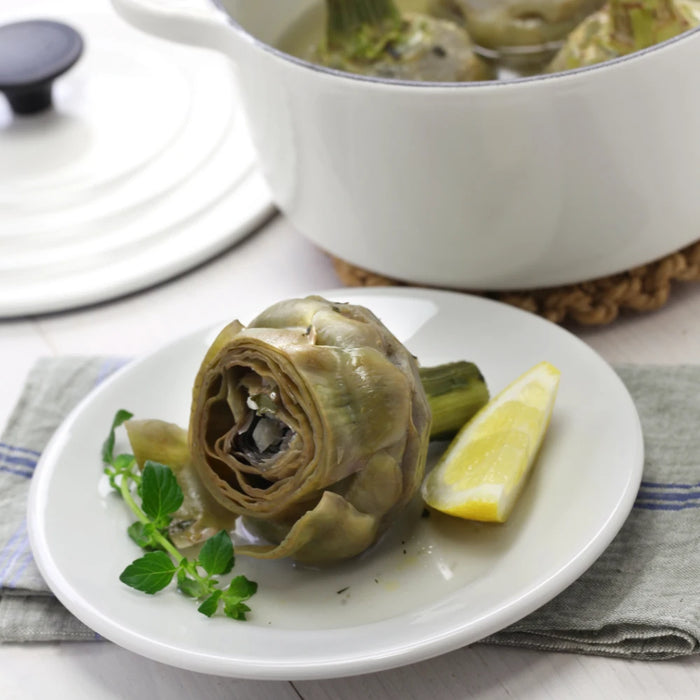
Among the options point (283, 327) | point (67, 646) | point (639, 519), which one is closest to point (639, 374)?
point (639, 519)

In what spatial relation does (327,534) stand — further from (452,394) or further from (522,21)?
(522,21)

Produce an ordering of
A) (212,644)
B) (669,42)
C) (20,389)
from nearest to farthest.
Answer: (212,644) < (669,42) < (20,389)

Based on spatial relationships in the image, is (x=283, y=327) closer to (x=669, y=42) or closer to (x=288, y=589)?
(x=288, y=589)

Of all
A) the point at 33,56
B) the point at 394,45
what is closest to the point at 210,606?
the point at 394,45

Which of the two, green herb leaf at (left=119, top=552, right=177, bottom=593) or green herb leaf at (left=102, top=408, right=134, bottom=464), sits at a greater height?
green herb leaf at (left=119, top=552, right=177, bottom=593)

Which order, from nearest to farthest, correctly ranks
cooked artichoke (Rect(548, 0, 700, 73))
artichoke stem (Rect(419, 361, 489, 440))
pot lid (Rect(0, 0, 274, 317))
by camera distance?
artichoke stem (Rect(419, 361, 489, 440))
cooked artichoke (Rect(548, 0, 700, 73))
pot lid (Rect(0, 0, 274, 317))

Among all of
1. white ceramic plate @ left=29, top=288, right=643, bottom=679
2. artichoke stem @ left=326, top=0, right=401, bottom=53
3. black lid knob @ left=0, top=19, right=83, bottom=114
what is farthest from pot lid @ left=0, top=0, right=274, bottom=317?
white ceramic plate @ left=29, top=288, right=643, bottom=679

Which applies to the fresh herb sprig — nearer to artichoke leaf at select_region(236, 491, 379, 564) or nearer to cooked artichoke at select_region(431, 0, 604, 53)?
artichoke leaf at select_region(236, 491, 379, 564)

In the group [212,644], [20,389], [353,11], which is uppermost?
[353,11]
